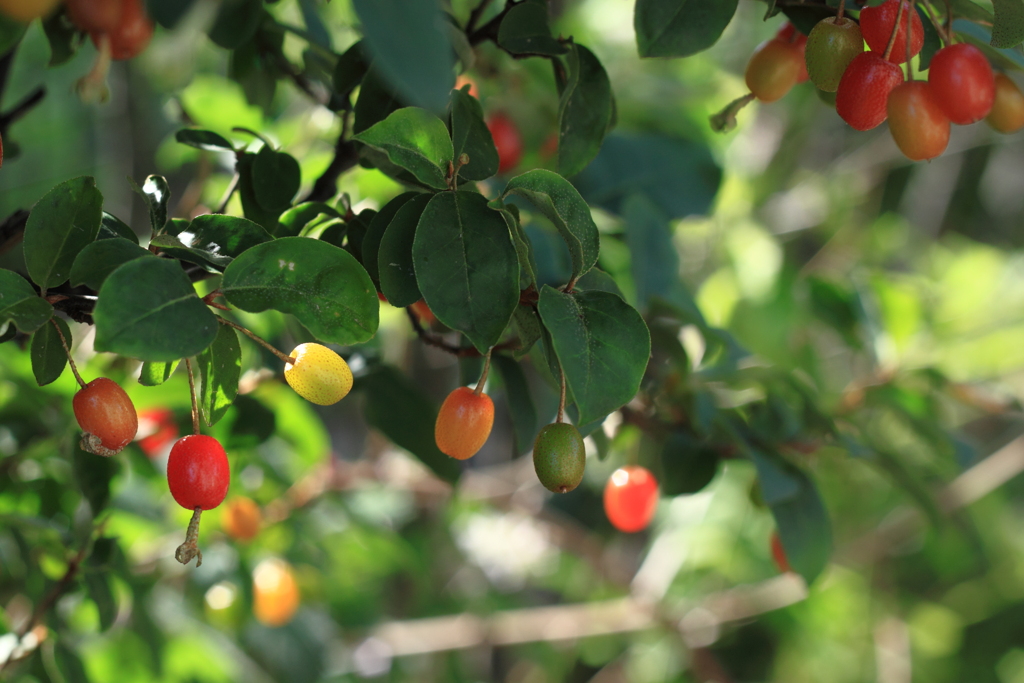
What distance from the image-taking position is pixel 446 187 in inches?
14.8

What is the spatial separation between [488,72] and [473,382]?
0.43 m

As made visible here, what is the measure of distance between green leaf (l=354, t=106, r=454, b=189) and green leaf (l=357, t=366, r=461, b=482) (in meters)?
0.31

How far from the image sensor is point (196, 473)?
14.5 inches

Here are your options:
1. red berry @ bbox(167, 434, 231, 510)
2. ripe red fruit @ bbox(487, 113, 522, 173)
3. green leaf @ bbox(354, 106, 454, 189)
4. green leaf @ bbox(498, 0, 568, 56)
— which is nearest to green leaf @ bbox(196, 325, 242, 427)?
red berry @ bbox(167, 434, 231, 510)

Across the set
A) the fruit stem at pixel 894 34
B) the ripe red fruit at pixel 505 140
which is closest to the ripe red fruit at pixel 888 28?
the fruit stem at pixel 894 34

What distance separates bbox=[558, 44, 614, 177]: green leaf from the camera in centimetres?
45

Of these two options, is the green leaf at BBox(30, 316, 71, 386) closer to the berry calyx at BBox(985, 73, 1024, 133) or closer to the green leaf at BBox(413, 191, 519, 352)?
the green leaf at BBox(413, 191, 519, 352)

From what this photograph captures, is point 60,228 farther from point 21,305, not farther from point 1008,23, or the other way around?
point 1008,23

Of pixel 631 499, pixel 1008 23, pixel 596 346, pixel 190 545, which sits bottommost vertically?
pixel 631 499

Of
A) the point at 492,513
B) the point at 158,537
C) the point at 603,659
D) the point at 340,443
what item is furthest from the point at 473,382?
the point at 340,443

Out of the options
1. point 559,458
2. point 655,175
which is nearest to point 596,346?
point 559,458

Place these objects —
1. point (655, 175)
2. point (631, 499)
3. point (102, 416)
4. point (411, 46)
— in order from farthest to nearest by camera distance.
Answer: point (655, 175) → point (631, 499) → point (102, 416) → point (411, 46)

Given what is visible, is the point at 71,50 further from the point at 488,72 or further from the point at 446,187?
the point at 488,72

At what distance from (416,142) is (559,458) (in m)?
0.16
